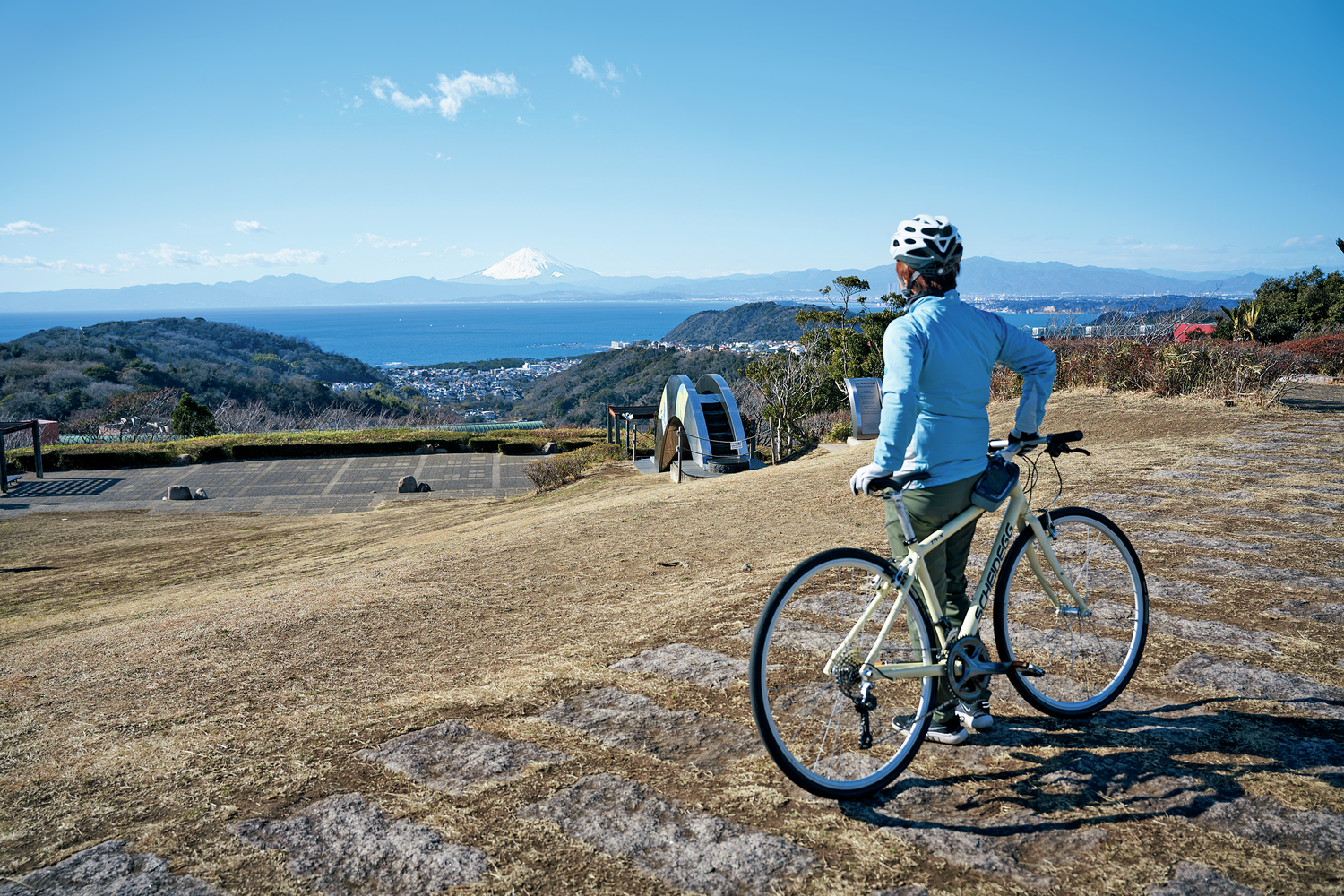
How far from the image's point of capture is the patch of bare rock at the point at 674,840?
2197mm

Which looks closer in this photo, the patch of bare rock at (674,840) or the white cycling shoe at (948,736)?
the patch of bare rock at (674,840)

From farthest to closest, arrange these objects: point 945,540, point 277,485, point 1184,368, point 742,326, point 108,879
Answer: point 742,326 → point 277,485 → point 1184,368 → point 945,540 → point 108,879

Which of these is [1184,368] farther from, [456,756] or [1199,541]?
[456,756]

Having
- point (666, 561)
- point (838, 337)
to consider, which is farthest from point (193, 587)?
point (838, 337)

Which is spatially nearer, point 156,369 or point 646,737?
point 646,737

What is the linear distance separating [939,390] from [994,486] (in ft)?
1.31

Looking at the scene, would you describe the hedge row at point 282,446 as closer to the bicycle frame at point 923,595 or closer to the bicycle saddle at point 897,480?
the bicycle frame at point 923,595

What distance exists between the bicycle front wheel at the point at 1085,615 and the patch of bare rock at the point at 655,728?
1132 millimetres

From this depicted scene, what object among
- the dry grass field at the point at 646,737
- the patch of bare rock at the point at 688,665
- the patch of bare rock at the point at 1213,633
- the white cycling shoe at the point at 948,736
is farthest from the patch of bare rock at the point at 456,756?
the patch of bare rock at the point at 1213,633

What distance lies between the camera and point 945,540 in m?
2.72

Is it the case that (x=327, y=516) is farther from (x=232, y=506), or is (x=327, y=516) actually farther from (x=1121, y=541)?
(x=1121, y=541)

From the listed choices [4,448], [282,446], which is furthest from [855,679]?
[282,446]

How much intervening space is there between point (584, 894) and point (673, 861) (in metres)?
0.28

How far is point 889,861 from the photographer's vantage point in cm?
226
